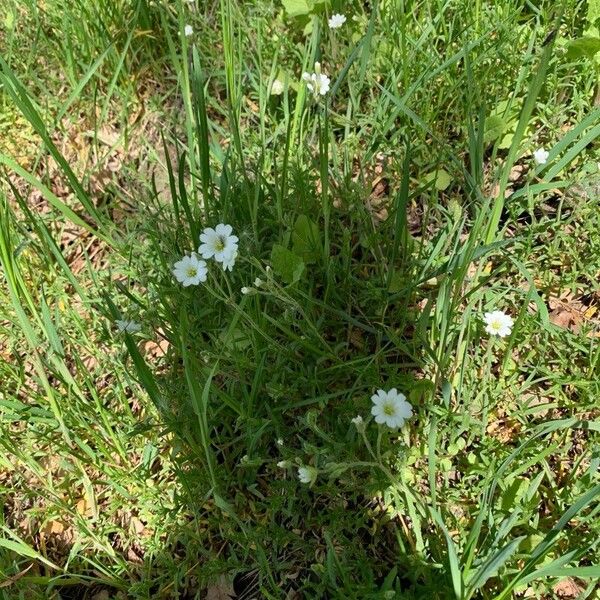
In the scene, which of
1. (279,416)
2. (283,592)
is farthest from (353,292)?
(283,592)

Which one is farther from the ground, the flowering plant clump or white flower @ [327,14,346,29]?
white flower @ [327,14,346,29]

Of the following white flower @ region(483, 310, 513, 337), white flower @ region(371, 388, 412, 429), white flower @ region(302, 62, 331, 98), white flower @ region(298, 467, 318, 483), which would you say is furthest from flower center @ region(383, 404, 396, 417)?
white flower @ region(302, 62, 331, 98)

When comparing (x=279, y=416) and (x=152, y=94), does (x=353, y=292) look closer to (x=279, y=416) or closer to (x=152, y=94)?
(x=279, y=416)

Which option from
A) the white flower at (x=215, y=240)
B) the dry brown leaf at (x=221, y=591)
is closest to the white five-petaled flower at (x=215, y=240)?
the white flower at (x=215, y=240)

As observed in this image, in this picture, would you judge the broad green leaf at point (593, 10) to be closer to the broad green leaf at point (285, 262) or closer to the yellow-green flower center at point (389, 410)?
the broad green leaf at point (285, 262)

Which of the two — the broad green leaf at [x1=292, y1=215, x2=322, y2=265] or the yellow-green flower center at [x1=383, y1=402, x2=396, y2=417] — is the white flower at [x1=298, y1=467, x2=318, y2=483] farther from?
the broad green leaf at [x1=292, y1=215, x2=322, y2=265]
